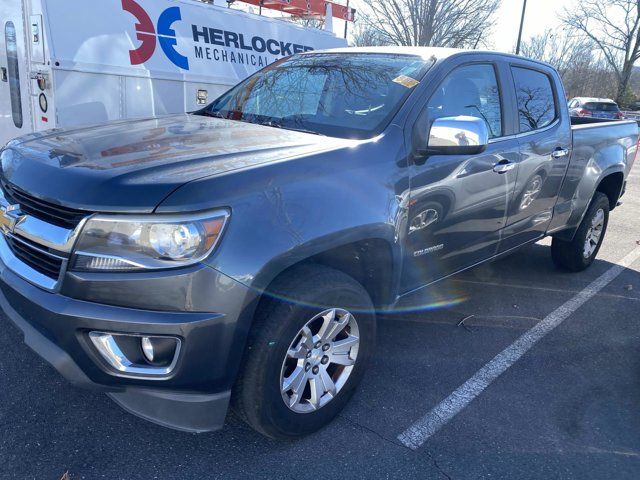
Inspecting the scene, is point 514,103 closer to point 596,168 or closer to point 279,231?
point 596,168

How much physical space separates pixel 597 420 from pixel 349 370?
139 cm

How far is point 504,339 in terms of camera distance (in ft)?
12.6

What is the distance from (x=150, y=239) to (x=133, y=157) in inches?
19.4

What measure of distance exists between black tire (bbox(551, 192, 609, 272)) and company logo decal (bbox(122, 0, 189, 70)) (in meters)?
4.34

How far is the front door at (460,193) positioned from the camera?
9.55 ft

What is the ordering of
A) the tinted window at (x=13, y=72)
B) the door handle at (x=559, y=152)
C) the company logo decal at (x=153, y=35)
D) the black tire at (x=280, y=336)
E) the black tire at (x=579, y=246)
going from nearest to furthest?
the black tire at (x=280, y=336)
the door handle at (x=559, y=152)
the black tire at (x=579, y=246)
the tinted window at (x=13, y=72)
the company logo decal at (x=153, y=35)

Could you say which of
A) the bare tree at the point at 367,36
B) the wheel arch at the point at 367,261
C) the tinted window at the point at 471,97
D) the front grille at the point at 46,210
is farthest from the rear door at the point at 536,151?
the bare tree at the point at 367,36

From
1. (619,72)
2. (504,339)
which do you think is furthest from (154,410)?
(619,72)

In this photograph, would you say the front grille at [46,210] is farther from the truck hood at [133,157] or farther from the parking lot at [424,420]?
the parking lot at [424,420]

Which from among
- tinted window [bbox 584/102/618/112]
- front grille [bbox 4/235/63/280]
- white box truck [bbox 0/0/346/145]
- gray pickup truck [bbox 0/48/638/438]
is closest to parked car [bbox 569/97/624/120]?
tinted window [bbox 584/102/618/112]

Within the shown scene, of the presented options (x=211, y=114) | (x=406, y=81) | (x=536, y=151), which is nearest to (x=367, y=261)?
(x=406, y=81)

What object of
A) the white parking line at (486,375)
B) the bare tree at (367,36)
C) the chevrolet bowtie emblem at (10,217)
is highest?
the bare tree at (367,36)

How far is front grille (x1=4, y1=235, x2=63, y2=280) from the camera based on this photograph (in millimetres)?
2143

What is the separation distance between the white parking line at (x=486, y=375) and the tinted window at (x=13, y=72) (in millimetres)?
4980
